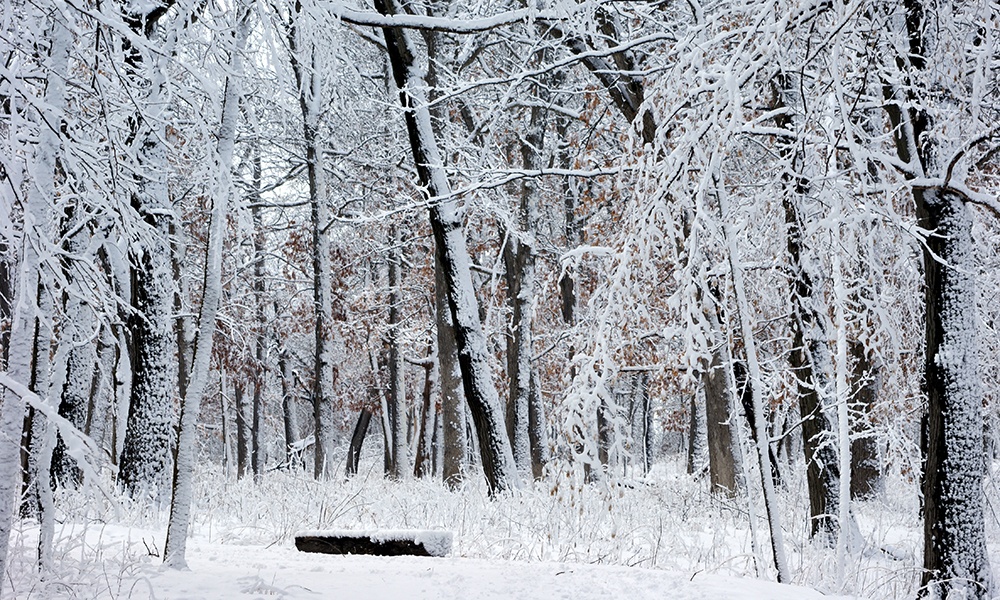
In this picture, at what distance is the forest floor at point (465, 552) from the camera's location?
14.2ft

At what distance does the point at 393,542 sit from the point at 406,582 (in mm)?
1180

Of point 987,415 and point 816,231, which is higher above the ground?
point 816,231

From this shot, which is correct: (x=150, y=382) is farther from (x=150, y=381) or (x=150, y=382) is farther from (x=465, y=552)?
(x=465, y=552)

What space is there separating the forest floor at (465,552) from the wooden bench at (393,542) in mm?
166

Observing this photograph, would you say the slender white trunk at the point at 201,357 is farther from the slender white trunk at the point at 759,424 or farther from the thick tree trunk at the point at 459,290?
the thick tree trunk at the point at 459,290

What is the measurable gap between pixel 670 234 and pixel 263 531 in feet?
16.9

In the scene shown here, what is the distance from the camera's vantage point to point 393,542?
5.76 meters

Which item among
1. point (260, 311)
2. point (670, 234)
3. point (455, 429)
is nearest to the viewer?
point (670, 234)

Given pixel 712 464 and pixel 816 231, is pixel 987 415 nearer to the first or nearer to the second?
pixel 712 464

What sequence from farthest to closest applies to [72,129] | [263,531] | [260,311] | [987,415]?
[260,311], [987,415], [263,531], [72,129]

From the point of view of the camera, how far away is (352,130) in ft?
52.5

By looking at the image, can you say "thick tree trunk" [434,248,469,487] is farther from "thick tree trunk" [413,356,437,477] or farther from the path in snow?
the path in snow

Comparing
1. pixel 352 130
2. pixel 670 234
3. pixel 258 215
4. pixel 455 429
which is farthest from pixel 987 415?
pixel 258 215

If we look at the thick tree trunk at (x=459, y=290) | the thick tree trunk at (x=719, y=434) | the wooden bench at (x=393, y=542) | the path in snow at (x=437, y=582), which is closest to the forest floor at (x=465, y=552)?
the path in snow at (x=437, y=582)
